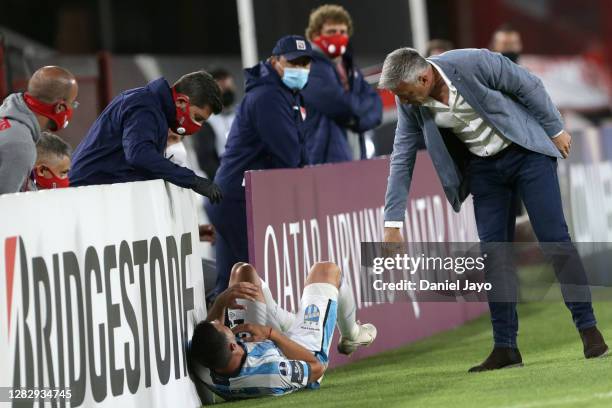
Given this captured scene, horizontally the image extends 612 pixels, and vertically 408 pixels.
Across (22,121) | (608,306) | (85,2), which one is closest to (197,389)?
(22,121)

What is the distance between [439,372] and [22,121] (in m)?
2.88

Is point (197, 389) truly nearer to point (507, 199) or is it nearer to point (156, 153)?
point (156, 153)

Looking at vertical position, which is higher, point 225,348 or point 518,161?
point 518,161

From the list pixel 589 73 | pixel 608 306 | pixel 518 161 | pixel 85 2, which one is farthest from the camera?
pixel 589 73

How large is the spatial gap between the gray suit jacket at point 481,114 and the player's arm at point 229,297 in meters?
0.88

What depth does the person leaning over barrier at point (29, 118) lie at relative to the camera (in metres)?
7.45

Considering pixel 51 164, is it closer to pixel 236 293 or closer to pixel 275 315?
pixel 236 293

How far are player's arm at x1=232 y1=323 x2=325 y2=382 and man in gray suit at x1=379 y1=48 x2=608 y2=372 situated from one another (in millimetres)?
811

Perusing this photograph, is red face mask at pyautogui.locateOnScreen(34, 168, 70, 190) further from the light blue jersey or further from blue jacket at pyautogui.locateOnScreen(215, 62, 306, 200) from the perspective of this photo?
blue jacket at pyautogui.locateOnScreen(215, 62, 306, 200)

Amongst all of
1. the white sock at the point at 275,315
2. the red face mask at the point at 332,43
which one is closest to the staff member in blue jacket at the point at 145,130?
the white sock at the point at 275,315

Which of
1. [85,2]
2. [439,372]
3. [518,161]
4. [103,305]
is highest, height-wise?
[85,2]

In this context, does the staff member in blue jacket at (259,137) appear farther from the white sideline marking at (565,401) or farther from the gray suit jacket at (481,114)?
the white sideline marking at (565,401)

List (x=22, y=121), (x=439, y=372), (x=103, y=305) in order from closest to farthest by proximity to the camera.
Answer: (x=103, y=305) → (x=22, y=121) → (x=439, y=372)

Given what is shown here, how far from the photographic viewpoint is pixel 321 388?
845cm
